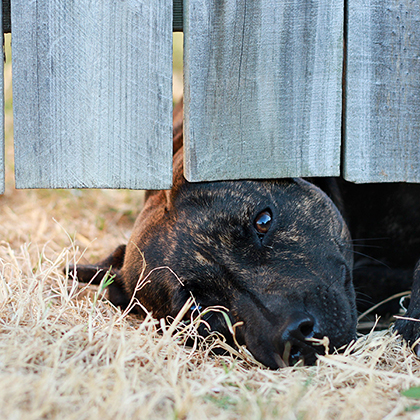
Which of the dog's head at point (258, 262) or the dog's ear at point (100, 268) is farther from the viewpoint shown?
the dog's ear at point (100, 268)

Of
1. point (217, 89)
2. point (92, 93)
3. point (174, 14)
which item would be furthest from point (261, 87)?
point (92, 93)

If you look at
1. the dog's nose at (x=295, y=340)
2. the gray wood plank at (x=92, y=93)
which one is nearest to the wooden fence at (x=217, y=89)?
the gray wood plank at (x=92, y=93)

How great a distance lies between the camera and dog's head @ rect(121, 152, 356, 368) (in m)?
2.16

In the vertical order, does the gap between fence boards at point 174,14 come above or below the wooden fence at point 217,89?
above

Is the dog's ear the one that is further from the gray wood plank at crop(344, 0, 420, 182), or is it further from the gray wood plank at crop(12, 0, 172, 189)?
the gray wood plank at crop(344, 0, 420, 182)

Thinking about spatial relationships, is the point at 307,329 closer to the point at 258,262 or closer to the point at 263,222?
the point at 258,262

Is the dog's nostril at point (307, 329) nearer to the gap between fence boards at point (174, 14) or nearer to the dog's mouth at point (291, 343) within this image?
the dog's mouth at point (291, 343)

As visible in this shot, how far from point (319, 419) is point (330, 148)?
1526mm

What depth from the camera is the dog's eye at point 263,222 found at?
249 cm

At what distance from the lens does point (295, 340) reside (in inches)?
79.6

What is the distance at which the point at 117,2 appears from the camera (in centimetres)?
231

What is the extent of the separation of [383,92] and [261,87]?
68 centimetres

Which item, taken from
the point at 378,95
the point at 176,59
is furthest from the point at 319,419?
the point at 176,59

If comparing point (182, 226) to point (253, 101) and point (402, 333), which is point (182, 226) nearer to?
point (253, 101)
